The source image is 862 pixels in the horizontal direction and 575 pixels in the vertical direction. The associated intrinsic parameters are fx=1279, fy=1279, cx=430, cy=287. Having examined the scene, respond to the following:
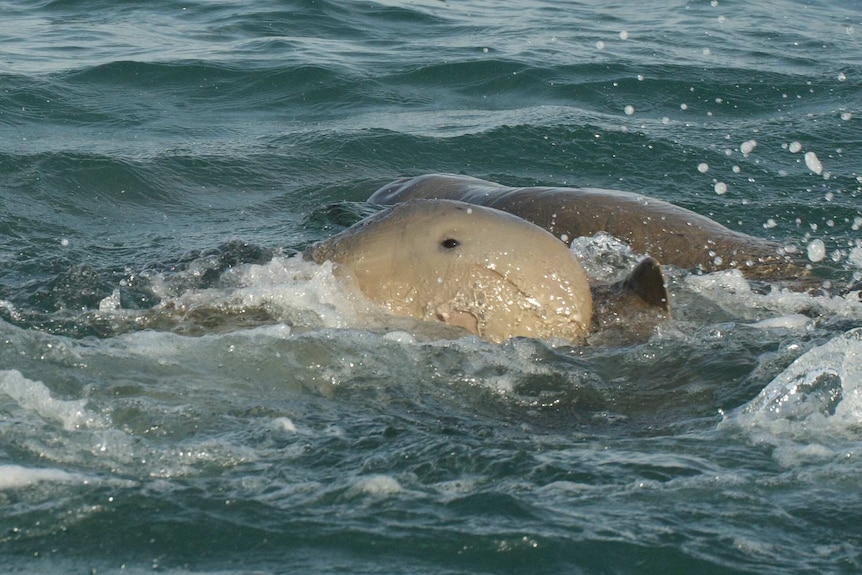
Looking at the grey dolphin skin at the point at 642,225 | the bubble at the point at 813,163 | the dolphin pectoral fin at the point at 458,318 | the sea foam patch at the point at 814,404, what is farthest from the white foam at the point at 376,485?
the bubble at the point at 813,163

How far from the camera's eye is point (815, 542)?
354 cm

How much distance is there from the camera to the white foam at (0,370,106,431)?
4.25 metres

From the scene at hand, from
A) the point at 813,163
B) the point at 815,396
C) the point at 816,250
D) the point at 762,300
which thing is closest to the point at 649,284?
the point at 815,396

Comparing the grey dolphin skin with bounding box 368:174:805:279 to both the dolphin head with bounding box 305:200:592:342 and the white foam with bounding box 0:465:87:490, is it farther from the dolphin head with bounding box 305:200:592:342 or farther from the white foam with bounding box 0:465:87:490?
the white foam with bounding box 0:465:87:490

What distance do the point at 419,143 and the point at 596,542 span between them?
22.8ft

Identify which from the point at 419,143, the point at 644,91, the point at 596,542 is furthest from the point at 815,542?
the point at 644,91

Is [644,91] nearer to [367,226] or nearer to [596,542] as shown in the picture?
[367,226]

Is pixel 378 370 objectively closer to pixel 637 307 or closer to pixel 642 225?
pixel 637 307

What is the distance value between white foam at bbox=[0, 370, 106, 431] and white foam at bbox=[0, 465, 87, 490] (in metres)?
0.35

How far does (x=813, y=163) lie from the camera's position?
968 centimetres

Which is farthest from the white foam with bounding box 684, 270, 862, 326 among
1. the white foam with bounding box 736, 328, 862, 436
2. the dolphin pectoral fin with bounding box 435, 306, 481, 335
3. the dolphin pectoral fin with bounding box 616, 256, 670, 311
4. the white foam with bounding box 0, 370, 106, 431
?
the white foam with bounding box 0, 370, 106, 431

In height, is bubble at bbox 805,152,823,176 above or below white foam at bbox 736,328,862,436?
below

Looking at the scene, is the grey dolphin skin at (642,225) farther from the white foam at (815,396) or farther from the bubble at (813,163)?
the bubble at (813,163)

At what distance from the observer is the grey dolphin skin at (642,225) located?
689 centimetres
